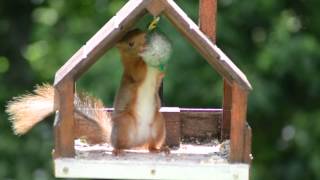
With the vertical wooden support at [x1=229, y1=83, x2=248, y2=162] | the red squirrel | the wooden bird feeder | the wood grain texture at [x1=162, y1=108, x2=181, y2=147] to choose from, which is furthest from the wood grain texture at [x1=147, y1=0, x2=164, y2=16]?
the wood grain texture at [x1=162, y1=108, x2=181, y2=147]

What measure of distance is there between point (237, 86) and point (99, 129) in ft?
1.92

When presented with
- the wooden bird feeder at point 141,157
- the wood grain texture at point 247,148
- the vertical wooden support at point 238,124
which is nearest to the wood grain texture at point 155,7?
the wooden bird feeder at point 141,157

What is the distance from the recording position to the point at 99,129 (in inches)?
123

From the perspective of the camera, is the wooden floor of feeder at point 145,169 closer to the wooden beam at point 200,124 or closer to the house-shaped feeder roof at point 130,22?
the house-shaped feeder roof at point 130,22

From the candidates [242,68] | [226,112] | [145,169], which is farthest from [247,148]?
[242,68]

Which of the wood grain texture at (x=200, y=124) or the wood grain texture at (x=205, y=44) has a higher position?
the wood grain texture at (x=205, y=44)

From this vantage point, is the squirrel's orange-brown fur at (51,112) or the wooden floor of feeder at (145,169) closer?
the wooden floor of feeder at (145,169)

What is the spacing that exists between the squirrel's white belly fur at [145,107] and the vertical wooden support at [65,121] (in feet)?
0.91

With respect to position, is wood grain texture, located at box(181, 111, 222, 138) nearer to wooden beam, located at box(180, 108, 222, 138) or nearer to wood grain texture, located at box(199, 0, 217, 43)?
wooden beam, located at box(180, 108, 222, 138)

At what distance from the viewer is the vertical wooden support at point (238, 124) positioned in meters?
2.72

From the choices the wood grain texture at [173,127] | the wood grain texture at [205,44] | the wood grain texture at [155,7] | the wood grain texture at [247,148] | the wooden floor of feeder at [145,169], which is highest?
the wood grain texture at [155,7]

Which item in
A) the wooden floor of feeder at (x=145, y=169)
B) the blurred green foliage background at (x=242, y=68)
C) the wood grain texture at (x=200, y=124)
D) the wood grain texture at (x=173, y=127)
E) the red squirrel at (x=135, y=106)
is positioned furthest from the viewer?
the blurred green foliage background at (x=242, y=68)

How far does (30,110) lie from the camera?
118 inches

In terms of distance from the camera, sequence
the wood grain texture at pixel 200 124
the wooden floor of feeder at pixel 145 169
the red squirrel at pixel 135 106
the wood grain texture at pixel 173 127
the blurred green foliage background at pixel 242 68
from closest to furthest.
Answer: the wooden floor of feeder at pixel 145 169 → the red squirrel at pixel 135 106 → the wood grain texture at pixel 173 127 → the wood grain texture at pixel 200 124 → the blurred green foliage background at pixel 242 68
